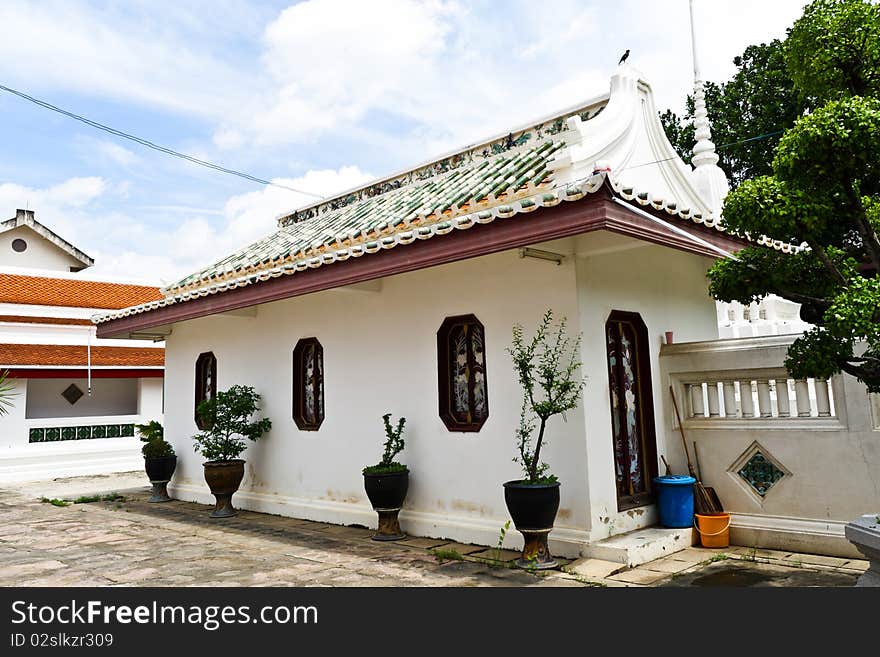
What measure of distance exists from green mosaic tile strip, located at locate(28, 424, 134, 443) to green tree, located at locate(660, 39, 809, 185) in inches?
696

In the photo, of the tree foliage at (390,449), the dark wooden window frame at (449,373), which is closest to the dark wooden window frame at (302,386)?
the tree foliage at (390,449)

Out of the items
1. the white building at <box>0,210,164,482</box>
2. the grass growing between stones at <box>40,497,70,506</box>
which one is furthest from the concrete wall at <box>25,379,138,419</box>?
the grass growing between stones at <box>40,497,70,506</box>

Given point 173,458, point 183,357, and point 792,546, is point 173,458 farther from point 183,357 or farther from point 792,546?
point 792,546

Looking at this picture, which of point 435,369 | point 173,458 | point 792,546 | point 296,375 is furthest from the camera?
point 173,458

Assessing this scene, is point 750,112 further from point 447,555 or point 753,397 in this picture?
point 447,555

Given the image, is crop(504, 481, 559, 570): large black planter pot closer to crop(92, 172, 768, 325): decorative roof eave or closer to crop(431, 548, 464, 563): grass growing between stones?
crop(431, 548, 464, 563): grass growing between stones

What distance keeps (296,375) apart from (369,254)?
9.42ft

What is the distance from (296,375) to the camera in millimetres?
8938

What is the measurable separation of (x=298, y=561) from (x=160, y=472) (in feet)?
17.7

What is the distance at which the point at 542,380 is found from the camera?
20.7 ft

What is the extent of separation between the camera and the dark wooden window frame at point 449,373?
6855 millimetres

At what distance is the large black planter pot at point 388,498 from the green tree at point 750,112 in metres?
15.6

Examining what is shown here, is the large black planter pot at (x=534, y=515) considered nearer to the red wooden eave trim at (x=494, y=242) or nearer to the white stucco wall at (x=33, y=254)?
the red wooden eave trim at (x=494, y=242)
